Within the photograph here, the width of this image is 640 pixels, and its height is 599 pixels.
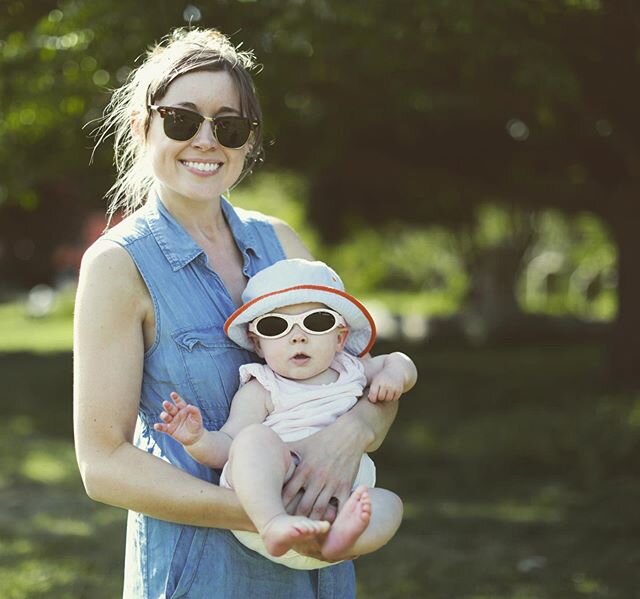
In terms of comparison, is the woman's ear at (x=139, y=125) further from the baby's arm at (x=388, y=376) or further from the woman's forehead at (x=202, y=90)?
the baby's arm at (x=388, y=376)

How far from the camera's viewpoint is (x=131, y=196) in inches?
104

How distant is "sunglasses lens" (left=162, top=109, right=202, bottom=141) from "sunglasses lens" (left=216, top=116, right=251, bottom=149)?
0.05 metres

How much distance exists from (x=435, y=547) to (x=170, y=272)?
4.67 metres

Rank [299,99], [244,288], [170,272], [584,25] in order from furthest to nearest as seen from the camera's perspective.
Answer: [299,99] → [584,25] → [244,288] → [170,272]

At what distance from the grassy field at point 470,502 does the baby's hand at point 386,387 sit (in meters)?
3.47

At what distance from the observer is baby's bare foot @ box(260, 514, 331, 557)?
204 centimetres

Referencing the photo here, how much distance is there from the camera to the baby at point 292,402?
210 cm

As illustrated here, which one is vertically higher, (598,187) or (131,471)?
(598,187)

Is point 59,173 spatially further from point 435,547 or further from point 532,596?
point 532,596

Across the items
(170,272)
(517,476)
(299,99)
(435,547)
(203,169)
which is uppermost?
(299,99)

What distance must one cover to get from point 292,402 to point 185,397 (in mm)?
240

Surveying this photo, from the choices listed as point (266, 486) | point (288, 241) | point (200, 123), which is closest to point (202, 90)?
point (200, 123)

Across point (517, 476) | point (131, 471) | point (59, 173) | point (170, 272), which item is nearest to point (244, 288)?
point (170, 272)

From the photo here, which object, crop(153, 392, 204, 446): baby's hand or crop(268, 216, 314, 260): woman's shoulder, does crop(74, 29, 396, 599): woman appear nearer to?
crop(153, 392, 204, 446): baby's hand
